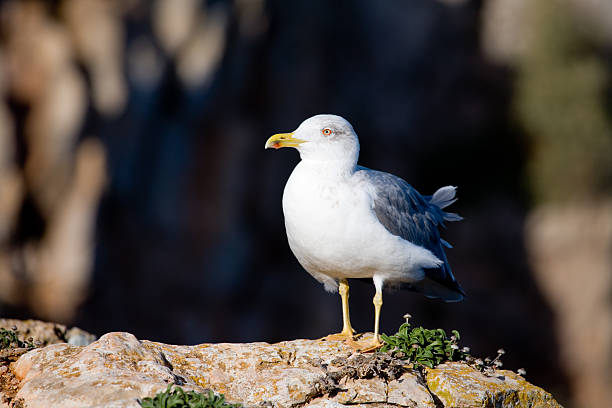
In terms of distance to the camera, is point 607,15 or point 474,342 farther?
point 607,15

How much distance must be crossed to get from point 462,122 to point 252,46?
7.72m

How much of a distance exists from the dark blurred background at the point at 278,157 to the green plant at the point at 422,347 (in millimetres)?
12448

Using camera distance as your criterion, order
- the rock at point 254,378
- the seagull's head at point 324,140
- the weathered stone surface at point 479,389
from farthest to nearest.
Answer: the seagull's head at point 324,140 → the weathered stone surface at point 479,389 → the rock at point 254,378

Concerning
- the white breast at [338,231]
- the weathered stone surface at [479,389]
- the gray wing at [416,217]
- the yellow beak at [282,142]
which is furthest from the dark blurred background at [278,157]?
the weathered stone surface at [479,389]

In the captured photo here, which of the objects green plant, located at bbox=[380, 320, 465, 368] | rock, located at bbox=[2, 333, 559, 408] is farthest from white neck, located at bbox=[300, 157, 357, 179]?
rock, located at bbox=[2, 333, 559, 408]

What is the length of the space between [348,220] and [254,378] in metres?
1.42

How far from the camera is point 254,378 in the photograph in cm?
529

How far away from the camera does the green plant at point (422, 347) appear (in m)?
5.63

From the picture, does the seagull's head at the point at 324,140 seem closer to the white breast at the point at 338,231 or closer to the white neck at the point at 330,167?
the white neck at the point at 330,167

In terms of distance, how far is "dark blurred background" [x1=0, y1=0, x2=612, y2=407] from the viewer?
16.7 meters

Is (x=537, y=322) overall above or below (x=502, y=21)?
below

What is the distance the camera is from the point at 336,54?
22.2 m

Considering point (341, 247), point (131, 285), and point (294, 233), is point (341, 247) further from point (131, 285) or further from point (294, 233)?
point (131, 285)

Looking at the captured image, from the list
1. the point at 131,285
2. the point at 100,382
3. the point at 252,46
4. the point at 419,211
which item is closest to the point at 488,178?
the point at 252,46
